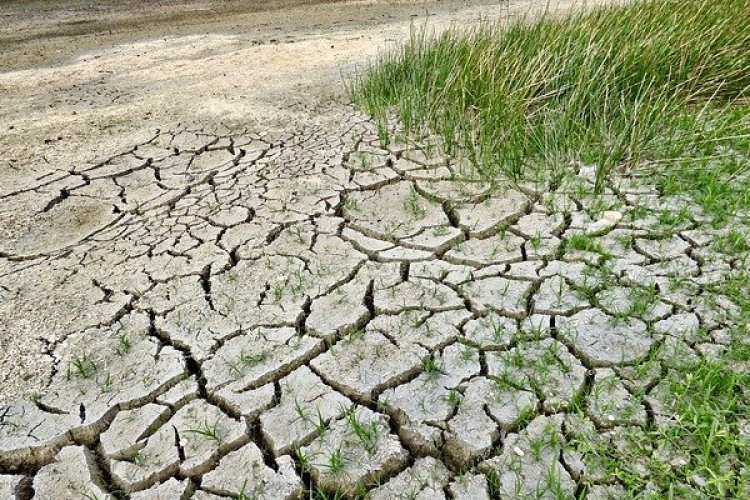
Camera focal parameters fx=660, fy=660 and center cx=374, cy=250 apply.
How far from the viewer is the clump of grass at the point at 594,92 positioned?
3.30 m

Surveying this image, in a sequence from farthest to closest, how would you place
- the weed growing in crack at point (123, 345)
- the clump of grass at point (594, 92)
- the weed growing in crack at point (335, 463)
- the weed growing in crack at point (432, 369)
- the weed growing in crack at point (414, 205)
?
the clump of grass at point (594, 92)
the weed growing in crack at point (414, 205)
the weed growing in crack at point (123, 345)
the weed growing in crack at point (432, 369)
the weed growing in crack at point (335, 463)

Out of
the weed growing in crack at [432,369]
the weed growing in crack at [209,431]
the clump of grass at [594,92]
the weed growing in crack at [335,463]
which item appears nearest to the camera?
the weed growing in crack at [335,463]

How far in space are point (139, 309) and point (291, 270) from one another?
0.60 meters

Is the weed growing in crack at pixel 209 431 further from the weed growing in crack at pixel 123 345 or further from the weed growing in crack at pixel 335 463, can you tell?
the weed growing in crack at pixel 123 345

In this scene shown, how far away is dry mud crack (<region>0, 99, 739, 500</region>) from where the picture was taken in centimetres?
185

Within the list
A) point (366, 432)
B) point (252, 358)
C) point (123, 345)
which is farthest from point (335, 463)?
point (123, 345)

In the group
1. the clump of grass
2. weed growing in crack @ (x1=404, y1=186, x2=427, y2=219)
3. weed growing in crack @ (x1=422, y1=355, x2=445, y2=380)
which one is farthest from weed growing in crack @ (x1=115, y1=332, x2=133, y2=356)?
the clump of grass

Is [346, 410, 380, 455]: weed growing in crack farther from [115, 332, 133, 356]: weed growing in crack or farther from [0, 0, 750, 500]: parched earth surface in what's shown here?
[115, 332, 133, 356]: weed growing in crack

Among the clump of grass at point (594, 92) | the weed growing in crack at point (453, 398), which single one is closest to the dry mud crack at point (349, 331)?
the weed growing in crack at point (453, 398)

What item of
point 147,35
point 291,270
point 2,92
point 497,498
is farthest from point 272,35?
point 497,498

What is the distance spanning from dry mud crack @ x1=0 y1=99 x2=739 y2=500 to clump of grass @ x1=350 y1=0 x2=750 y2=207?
0.85 ft

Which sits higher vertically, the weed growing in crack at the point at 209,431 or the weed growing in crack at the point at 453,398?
the weed growing in crack at the point at 453,398

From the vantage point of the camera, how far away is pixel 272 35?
22.8ft

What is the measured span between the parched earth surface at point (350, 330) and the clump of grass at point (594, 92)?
0.23m
